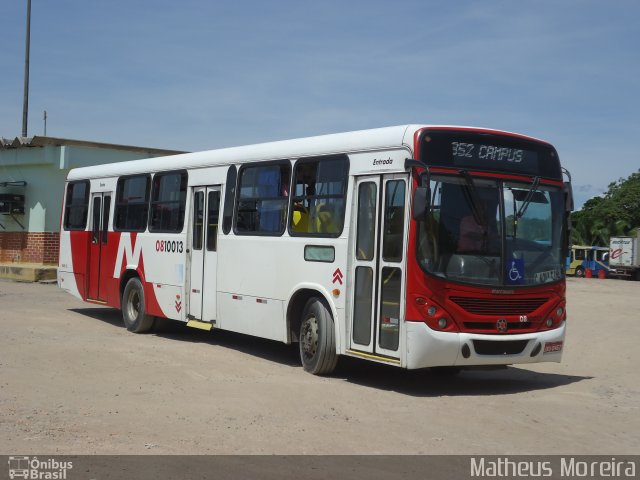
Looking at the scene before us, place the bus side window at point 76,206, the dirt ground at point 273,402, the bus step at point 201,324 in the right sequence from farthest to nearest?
the bus side window at point 76,206 < the bus step at point 201,324 < the dirt ground at point 273,402

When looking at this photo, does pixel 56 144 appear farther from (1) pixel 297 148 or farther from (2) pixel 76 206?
(1) pixel 297 148

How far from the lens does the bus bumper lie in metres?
9.52

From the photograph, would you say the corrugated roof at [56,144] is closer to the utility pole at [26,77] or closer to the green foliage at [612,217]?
the utility pole at [26,77]

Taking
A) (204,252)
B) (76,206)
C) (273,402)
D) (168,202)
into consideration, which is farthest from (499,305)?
(76,206)

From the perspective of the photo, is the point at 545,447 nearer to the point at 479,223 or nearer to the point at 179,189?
the point at 479,223

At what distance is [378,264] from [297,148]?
2.41 m

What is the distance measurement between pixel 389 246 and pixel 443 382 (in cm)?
227

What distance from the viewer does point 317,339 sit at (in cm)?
1096

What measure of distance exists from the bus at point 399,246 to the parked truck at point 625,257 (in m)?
46.5

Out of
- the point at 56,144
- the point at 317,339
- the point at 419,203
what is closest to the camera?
the point at 419,203

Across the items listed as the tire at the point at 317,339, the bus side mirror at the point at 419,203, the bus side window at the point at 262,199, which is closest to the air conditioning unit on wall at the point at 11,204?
the bus side window at the point at 262,199

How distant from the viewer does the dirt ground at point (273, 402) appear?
7.36 metres

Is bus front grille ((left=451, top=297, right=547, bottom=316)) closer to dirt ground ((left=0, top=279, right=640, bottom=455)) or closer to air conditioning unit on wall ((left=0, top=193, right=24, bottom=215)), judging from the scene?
dirt ground ((left=0, top=279, right=640, bottom=455))
